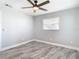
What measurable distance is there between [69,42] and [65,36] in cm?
40

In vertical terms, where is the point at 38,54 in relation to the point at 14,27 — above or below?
below

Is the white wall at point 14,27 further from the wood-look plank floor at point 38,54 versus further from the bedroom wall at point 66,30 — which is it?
the bedroom wall at point 66,30

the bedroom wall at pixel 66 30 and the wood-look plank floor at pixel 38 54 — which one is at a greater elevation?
the bedroom wall at pixel 66 30

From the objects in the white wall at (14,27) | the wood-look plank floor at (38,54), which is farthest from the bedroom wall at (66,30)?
the white wall at (14,27)

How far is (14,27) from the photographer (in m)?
4.08

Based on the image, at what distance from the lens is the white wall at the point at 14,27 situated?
359 cm

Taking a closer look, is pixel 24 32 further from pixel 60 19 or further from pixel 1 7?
pixel 60 19

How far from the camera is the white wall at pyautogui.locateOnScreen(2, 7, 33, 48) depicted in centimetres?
359

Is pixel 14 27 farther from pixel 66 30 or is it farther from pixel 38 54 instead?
pixel 66 30

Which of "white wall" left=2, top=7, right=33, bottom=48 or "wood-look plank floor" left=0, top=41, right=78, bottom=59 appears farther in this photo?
"white wall" left=2, top=7, right=33, bottom=48

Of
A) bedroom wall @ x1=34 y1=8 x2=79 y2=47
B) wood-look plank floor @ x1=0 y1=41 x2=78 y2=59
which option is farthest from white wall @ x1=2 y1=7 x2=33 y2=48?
bedroom wall @ x1=34 y1=8 x2=79 y2=47

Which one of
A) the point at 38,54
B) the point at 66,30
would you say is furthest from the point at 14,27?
the point at 66,30

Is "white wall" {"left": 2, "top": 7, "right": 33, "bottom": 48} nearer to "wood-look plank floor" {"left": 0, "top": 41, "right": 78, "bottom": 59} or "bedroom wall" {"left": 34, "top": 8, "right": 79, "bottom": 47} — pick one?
"wood-look plank floor" {"left": 0, "top": 41, "right": 78, "bottom": 59}

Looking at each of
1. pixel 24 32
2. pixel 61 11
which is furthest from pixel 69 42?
pixel 24 32
